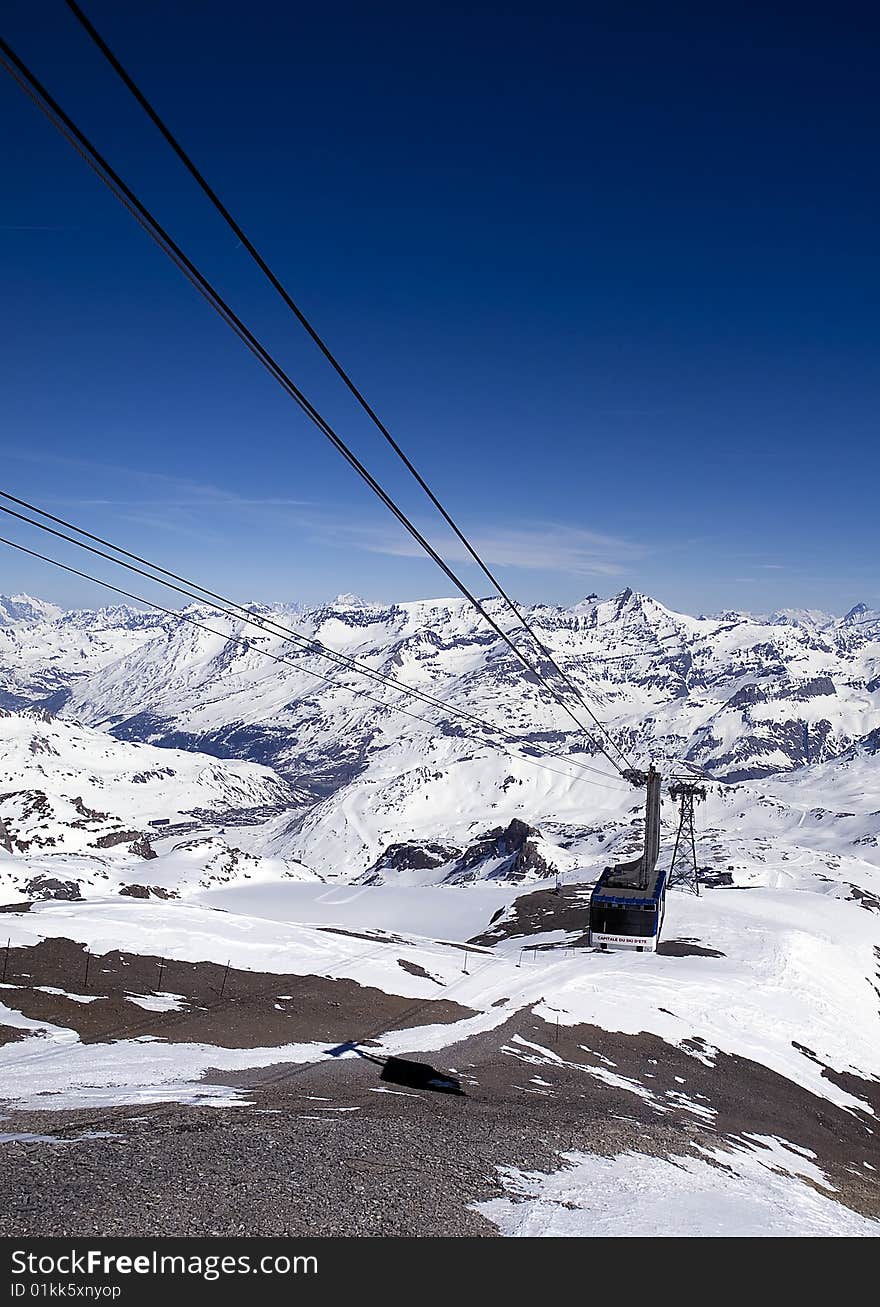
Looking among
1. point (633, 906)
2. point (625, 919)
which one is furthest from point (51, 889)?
point (633, 906)

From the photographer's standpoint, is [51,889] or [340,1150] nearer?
[340,1150]

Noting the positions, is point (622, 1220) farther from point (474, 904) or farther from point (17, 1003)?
point (474, 904)

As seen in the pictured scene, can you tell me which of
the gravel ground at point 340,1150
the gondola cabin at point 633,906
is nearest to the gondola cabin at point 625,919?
the gondola cabin at point 633,906

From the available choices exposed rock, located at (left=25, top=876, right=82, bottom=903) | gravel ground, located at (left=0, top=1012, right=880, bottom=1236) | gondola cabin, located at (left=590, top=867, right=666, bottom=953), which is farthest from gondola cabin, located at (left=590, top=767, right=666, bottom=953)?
exposed rock, located at (left=25, top=876, right=82, bottom=903)

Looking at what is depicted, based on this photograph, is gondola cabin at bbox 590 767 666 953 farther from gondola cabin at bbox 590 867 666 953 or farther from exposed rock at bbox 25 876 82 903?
exposed rock at bbox 25 876 82 903

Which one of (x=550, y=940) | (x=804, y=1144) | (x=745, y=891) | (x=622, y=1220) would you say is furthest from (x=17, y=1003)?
(x=745, y=891)

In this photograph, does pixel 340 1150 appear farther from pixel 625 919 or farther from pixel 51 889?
pixel 51 889

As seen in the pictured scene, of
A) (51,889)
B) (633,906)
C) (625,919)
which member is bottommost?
(51,889)

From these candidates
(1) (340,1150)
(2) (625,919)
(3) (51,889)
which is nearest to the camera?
(1) (340,1150)
